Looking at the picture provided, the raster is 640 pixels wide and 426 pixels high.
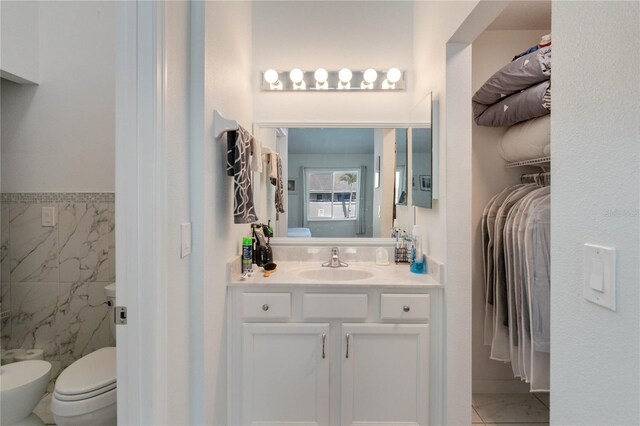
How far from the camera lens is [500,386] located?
227cm

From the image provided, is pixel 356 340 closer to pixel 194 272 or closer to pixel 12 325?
pixel 194 272

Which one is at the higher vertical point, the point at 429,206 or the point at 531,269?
the point at 429,206

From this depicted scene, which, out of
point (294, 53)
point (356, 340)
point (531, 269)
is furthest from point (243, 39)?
point (531, 269)

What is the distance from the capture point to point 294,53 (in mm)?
2338

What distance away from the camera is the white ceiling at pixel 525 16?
74.6 inches

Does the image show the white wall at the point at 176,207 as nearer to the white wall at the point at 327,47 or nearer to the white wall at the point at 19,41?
the white wall at the point at 327,47

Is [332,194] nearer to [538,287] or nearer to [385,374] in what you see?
[385,374]

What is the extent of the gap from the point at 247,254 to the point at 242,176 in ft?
1.73
